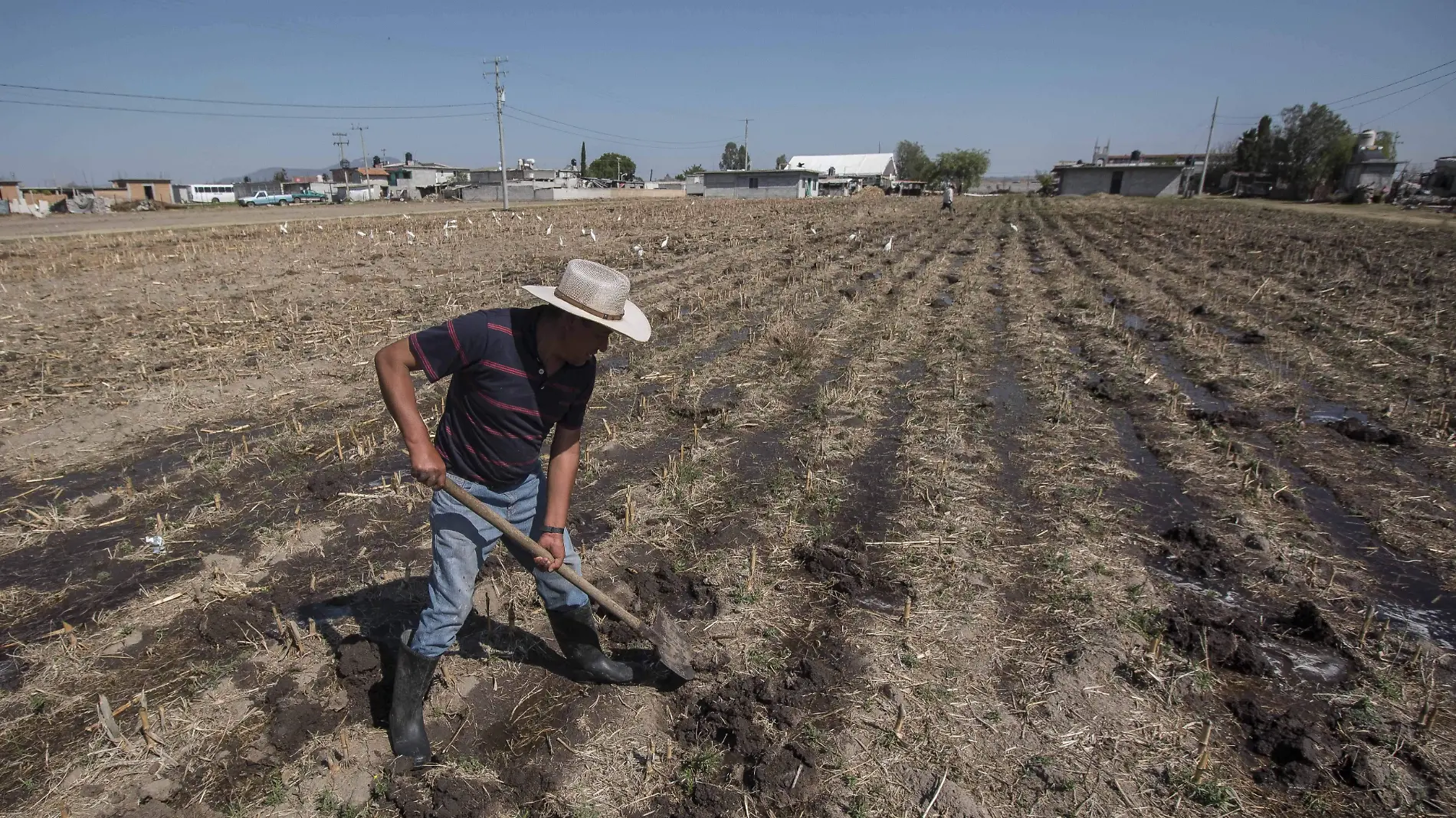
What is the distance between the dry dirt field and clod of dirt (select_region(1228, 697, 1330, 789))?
2cm

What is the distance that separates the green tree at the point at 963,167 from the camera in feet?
299

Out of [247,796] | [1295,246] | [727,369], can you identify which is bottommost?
[247,796]

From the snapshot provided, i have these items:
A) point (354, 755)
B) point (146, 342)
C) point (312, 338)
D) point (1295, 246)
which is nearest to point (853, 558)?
point (354, 755)

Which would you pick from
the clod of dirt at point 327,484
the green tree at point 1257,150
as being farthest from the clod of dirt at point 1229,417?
the green tree at point 1257,150

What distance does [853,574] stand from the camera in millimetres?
4191

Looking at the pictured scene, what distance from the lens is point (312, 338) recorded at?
9180 millimetres

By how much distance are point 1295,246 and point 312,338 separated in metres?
21.5

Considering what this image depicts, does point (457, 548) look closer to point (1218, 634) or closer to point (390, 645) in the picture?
point (390, 645)

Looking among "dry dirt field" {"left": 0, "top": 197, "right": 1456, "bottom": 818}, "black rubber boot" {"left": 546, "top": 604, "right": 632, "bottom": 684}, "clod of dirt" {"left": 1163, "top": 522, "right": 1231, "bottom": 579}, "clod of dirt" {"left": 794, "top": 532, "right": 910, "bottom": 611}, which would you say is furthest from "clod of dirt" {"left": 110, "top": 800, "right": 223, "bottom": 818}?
"clod of dirt" {"left": 1163, "top": 522, "right": 1231, "bottom": 579}

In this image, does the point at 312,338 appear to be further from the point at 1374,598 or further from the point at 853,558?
the point at 1374,598

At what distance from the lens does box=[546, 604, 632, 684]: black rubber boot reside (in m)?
3.30

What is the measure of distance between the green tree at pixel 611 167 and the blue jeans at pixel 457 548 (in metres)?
116

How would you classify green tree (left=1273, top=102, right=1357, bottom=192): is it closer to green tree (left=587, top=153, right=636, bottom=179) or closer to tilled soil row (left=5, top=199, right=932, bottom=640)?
tilled soil row (left=5, top=199, right=932, bottom=640)

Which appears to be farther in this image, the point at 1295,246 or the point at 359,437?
the point at 1295,246
